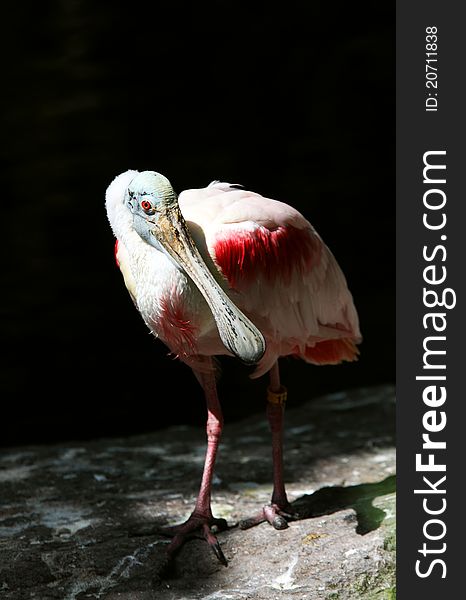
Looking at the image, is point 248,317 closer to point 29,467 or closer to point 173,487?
point 173,487

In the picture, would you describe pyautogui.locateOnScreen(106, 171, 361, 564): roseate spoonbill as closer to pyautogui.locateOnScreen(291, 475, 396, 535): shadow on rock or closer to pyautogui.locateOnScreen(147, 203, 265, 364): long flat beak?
pyautogui.locateOnScreen(147, 203, 265, 364): long flat beak

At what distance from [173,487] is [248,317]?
1.28m

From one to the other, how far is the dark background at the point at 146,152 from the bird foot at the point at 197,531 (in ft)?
10.1

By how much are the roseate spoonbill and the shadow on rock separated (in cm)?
15

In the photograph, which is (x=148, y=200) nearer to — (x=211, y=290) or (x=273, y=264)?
(x=211, y=290)

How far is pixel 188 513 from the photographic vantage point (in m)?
4.48

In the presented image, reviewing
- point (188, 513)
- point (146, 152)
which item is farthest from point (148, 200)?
point (146, 152)

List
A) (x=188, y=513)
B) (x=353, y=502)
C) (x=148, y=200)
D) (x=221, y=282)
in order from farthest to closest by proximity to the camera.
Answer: (x=188, y=513) → (x=353, y=502) → (x=221, y=282) → (x=148, y=200)

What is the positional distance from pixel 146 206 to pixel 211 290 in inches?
16.0

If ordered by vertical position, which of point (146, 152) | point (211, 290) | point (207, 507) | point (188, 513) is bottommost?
point (188, 513)

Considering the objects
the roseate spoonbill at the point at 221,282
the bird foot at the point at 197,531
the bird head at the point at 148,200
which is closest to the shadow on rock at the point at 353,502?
the roseate spoonbill at the point at 221,282

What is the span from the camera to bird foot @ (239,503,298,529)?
4109mm

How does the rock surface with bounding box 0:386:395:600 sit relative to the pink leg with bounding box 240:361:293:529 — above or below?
below

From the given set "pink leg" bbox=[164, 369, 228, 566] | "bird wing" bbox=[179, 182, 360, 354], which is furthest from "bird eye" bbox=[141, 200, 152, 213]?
"pink leg" bbox=[164, 369, 228, 566]
